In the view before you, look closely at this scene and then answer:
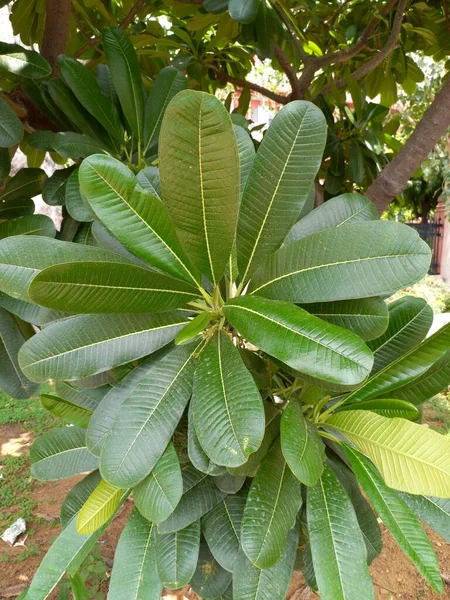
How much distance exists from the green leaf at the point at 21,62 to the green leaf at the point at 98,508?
0.93 meters

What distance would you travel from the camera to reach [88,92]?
1.11 meters

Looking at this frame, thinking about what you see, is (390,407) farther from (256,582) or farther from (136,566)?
(136,566)

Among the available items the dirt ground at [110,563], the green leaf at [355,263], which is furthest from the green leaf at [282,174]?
the dirt ground at [110,563]

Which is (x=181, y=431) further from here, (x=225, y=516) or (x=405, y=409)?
(x=405, y=409)

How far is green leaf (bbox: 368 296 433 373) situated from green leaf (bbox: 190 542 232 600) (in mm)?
466

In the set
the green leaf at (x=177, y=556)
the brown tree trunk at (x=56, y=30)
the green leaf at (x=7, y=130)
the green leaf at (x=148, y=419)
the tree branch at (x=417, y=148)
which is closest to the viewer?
the green leaf at (x=148, y=419)

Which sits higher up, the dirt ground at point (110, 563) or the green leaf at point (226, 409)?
the green leaf at point (226, 409)

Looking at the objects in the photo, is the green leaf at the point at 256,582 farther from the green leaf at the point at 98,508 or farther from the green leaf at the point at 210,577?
the green leaf at the point at 98,508

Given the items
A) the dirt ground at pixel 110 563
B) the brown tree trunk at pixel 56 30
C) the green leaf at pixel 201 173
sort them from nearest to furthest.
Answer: the green leaf at pixel 201 173 → the brown tree trunk at pixel 56 30 → the dirt ground at pixel 110 563

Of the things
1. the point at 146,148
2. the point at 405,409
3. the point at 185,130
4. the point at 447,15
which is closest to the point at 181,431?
the point at 405,409

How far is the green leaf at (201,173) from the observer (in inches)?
22.5

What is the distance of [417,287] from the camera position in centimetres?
631

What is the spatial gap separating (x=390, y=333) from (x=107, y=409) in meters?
0.48

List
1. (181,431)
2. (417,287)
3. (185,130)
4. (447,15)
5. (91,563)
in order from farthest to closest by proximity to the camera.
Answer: (417,287), (91,563), (447,15), (181,431), (185,130)
